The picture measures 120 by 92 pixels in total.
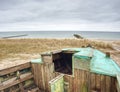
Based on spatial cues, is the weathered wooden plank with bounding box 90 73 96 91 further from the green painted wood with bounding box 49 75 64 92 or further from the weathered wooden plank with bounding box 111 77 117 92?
the green painted wood with bounding box 49 75 64 92

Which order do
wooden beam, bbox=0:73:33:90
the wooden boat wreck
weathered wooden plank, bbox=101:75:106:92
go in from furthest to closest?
wooden beam, bbox=0:73:33:90 < the wooden boat wreck < weathered wooden plank, bbox=101:75:106:92

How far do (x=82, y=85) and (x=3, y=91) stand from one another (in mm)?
4067

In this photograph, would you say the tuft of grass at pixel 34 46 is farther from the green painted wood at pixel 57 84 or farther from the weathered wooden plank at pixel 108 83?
the weathered wooden plank at pixel 108 83

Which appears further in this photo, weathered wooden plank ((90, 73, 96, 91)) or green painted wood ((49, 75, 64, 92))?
green painted wood ((49, 75, 64, 92))

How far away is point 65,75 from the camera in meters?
5.77

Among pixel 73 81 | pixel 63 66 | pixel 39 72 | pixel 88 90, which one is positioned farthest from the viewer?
pixel 63 66

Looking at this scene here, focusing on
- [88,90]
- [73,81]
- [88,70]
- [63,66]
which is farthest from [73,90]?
[63,66]

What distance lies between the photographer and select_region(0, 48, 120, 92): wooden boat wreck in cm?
471

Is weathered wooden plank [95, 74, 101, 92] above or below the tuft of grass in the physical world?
above

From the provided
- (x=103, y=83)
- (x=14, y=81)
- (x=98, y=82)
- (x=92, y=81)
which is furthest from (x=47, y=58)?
(x=103, y=83)

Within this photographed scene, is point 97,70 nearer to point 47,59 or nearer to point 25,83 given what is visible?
point 47,59

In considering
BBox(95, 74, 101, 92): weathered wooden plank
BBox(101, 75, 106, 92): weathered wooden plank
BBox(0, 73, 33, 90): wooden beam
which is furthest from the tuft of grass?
BBox(101, 75, 106, 92): weathered wooden plank

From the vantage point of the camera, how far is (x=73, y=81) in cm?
555

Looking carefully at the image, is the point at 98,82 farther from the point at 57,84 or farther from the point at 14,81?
the point at 14,81
